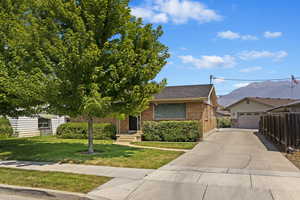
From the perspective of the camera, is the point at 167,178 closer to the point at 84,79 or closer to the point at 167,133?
the point at 84,79

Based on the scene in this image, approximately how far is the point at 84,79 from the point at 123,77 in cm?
158

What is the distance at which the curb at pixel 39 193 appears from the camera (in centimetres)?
558

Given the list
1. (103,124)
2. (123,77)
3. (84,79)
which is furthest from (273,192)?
(103,124)

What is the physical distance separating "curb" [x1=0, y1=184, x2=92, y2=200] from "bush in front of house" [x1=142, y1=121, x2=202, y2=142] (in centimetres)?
1185

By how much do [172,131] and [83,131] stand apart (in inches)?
293

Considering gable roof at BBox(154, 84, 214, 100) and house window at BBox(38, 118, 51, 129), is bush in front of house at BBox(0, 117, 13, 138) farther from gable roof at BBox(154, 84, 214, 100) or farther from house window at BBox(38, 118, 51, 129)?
gable roof at BBox(154, 84, 214, 100)

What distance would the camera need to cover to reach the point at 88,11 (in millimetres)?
10031

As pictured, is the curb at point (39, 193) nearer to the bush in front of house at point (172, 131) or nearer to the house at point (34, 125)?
the bush in front of house at point (172, 131)

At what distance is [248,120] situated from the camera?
111 ft

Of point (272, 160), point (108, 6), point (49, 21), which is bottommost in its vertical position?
point (272, 160)

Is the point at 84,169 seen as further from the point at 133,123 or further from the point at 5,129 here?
the point at 5,129

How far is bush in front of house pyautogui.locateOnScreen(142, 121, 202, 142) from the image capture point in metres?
16.7

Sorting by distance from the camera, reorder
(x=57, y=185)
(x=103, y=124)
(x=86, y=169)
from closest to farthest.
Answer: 1. (x=57, y=185)
2. (x=86, y=169)
3. (x=103, y=124)

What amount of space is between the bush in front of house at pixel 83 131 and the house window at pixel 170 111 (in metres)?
3.75
